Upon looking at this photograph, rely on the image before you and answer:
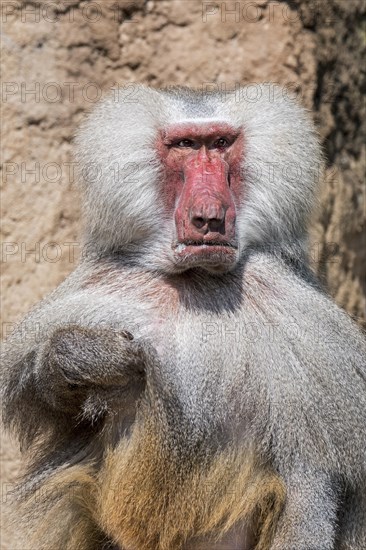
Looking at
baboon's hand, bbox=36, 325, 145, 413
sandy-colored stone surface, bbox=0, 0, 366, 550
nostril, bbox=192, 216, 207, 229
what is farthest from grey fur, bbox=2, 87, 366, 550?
sandy-colored stone surface, bbox=0, 0, 366, 550

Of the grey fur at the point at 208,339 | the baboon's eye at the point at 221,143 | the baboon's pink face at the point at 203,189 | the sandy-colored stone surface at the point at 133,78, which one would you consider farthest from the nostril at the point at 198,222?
the sandy-colored stone surface at the point at 133,78

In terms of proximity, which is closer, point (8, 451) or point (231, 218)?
point (231, 218)

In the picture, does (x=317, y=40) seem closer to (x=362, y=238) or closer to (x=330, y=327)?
(x=362, y=238)

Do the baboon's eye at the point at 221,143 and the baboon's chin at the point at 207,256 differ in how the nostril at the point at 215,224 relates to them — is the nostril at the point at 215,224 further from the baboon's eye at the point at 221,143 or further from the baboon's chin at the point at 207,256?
the baboon's eye at the point at 221,143

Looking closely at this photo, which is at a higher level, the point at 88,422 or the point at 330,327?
the point at 330,327

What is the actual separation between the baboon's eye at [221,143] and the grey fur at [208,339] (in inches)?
3.3

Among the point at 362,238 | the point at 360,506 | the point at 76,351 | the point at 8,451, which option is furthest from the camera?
the point at 362,238

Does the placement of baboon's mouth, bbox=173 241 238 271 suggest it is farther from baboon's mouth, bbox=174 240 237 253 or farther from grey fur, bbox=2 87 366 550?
grey fur, bbox=2 87 366 550

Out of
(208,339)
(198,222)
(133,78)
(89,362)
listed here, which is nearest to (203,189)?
(198,222)

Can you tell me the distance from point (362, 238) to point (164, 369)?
2594 mm

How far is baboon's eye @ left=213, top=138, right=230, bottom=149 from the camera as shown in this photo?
3.89 metres

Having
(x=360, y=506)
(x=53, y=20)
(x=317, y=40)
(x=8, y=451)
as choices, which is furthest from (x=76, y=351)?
(x=317, y=40)

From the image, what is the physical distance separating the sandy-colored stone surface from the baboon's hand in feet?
4.70

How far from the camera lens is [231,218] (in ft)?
12.2
